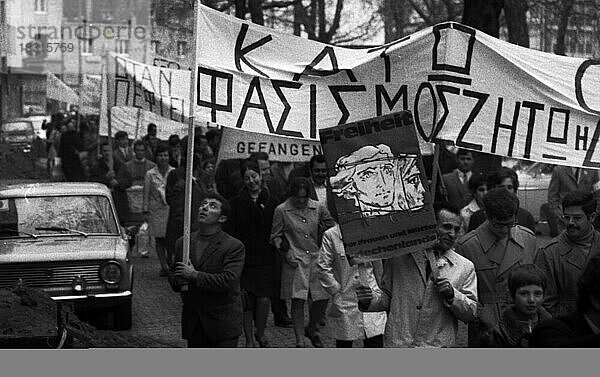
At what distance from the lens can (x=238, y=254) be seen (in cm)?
814

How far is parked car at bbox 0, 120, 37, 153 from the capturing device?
40.4m

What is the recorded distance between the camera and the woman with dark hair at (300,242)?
1115cm

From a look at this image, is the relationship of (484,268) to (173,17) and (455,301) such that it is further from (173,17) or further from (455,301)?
(173,17)

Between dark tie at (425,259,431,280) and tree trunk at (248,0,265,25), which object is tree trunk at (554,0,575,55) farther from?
dark tie at (425,259,431,280)

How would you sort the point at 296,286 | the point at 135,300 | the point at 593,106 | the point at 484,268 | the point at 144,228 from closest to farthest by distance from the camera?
the point at 484,268, the point at 593,106, the point at 296,286, the point at 135,300, the point at 144,228

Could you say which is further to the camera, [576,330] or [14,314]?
[14,314]

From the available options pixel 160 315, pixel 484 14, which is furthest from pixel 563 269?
pixel 484 14

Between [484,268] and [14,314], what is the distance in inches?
143

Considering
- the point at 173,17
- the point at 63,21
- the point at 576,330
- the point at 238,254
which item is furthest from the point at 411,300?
the point at 63,21

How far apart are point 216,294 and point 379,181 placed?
1.62 m

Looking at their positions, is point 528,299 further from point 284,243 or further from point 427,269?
point 284,243

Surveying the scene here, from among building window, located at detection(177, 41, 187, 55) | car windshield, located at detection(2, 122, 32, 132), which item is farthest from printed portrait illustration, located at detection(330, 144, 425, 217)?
car windshield, located at detection(2, 122, 32, 132)

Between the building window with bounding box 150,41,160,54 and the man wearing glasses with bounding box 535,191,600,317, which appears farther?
the building window with bounding box 150,41,160,54

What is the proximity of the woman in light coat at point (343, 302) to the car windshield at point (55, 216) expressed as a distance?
12.9 ft
